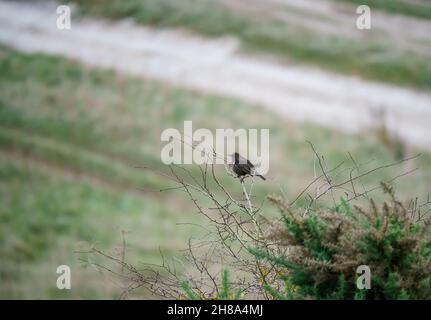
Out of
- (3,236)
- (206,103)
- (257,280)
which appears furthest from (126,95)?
(257,280)

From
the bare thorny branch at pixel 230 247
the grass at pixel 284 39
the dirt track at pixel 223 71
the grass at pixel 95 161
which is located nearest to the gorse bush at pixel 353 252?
the bare thorny branch at pixel 230 247

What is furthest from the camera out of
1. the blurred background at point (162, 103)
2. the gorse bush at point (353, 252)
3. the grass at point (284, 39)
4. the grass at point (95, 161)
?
the grass at point (284, 39)

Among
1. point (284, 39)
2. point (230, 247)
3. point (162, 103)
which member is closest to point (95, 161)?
point (162, 103)

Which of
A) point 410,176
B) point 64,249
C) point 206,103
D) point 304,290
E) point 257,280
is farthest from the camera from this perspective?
point 206,103

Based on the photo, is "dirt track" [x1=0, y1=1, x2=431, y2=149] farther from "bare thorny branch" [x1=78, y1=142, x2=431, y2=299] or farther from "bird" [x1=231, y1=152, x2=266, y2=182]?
"bare thorny branch" [x1=78, y1=142, x2=431, y2=299]

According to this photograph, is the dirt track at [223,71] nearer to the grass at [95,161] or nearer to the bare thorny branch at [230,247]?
the grass at [95,161]

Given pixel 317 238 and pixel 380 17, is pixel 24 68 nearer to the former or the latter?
pixel 380 17

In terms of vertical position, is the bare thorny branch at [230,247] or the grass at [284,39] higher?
the grass at [284,39]

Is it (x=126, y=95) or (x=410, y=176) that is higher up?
(x=126, y=95)
